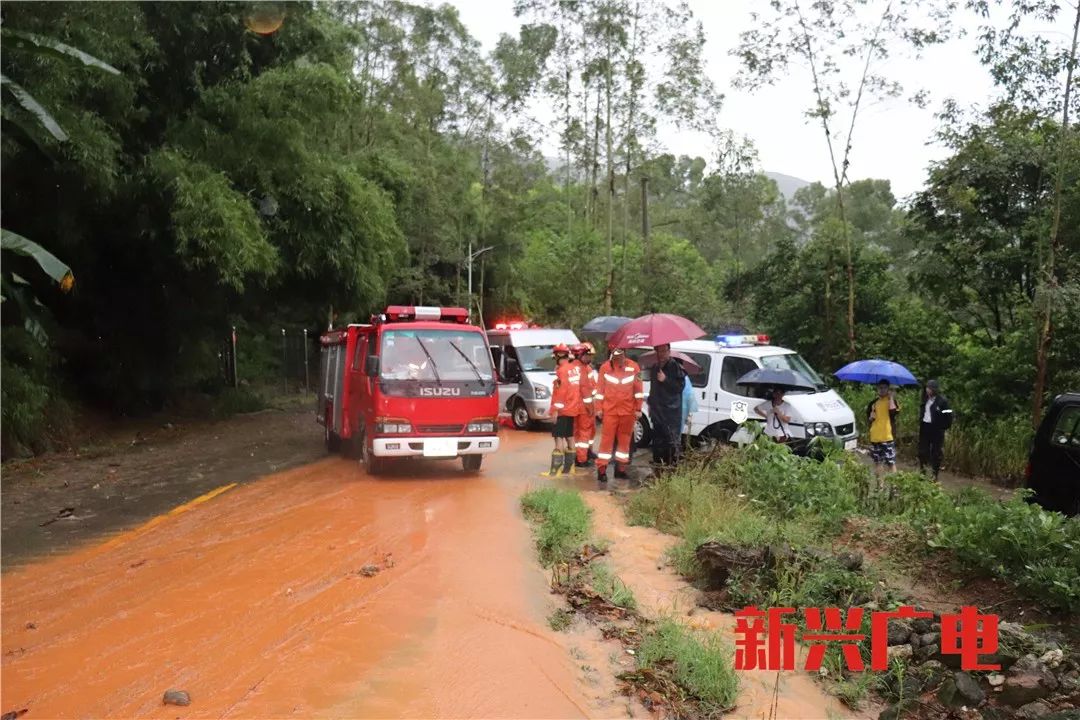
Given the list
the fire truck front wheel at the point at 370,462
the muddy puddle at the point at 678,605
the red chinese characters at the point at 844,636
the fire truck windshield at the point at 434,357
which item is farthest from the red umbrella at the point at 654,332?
the red chinese characters at the point at 844,636

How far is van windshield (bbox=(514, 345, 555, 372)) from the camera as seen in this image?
1642 cm

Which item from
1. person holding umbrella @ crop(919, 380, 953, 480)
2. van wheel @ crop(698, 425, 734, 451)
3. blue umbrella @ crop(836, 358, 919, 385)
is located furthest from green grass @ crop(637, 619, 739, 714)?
person holding umbrella @ crop(919, 380, 953, 480)

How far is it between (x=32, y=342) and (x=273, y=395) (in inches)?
523

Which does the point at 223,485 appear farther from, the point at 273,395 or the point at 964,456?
the point at 273,395

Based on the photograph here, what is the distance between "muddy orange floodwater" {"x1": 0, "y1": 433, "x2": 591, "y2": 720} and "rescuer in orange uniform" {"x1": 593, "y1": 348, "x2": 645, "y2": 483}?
69.2 inches

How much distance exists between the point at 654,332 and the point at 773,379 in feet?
6.33

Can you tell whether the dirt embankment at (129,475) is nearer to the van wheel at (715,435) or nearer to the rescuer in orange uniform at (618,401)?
the rescuer in orange uniform at (618,401)

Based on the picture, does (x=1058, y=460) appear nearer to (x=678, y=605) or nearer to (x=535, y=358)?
(x=678, y=605)

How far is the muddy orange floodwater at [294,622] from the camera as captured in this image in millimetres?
4371

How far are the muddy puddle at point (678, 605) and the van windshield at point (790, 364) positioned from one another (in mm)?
3280

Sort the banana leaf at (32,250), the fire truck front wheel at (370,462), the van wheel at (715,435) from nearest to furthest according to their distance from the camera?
the banana leaf at (32,250)
the fire truck front wheel at (370,462)
the van wheel at (715,435)

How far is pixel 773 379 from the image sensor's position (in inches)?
403

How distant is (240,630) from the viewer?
17.3ft

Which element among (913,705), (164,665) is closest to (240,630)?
(164,665)
